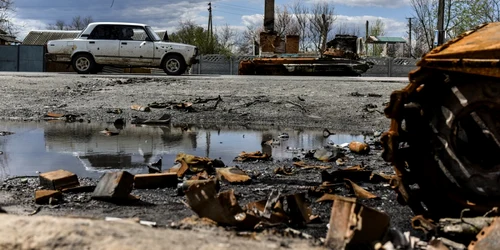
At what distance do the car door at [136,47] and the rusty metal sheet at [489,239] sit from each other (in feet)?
59.1

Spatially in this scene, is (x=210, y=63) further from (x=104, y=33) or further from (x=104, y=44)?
(x=104, y=44)

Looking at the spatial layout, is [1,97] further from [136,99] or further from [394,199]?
[394,199]

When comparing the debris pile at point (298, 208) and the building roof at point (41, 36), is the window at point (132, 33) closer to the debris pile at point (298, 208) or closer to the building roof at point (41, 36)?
the debris pile at point (298, 208)

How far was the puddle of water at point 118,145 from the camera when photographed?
6.70 metres

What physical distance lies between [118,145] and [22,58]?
119 ft

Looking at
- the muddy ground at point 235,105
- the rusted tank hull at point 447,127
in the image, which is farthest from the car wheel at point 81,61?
the rusted tank hull at point 447,127

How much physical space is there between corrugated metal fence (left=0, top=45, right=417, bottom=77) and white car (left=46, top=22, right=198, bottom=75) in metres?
15.0

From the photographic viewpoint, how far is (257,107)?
12297mm

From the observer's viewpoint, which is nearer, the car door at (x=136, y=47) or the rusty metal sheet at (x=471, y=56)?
the rusty metal sheet at (x=471, y=56)

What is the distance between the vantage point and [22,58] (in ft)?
136

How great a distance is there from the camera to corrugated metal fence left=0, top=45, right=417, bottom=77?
123ft

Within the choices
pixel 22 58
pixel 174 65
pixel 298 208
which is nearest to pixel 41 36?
pixel 22 58

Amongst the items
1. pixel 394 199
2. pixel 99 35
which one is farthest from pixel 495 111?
pixel 99 35

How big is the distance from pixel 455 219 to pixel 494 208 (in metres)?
0.23
